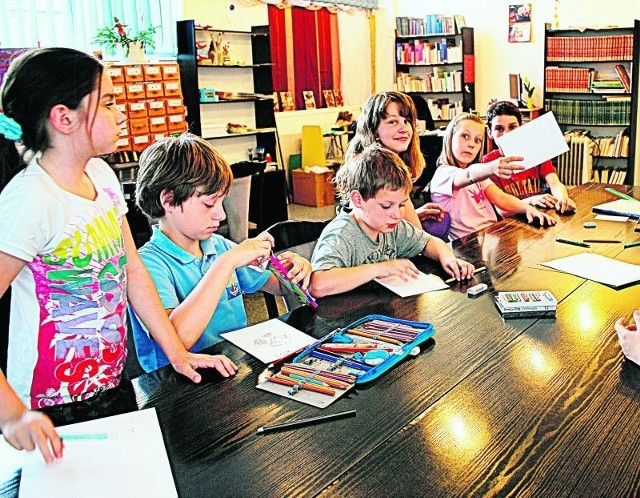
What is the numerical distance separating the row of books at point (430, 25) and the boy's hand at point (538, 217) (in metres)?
5.24

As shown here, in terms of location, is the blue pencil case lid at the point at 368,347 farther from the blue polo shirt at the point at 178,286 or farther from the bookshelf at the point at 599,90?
the bookshelf at the point at 599,90

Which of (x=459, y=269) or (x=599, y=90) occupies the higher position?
(x=599, y=90)

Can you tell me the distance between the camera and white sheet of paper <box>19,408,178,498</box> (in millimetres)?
926

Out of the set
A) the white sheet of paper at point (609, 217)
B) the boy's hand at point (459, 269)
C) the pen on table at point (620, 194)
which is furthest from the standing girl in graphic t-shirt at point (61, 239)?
the pen on table at point (620, 194)

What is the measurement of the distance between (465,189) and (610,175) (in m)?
4.72

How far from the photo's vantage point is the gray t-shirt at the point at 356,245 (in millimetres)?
1929

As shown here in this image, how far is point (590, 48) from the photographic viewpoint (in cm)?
681

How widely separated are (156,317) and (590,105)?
6457 millimetres

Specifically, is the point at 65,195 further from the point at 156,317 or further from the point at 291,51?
the point at 291,51

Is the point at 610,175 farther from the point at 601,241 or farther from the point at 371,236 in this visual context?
the point at 371,236

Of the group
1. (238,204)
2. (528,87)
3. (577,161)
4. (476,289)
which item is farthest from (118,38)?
(577,161)

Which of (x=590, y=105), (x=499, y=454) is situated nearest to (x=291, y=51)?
(x=590, y=105)

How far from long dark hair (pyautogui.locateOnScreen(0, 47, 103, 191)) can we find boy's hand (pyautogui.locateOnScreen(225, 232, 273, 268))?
45 cm

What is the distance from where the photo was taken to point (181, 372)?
1297 mm
